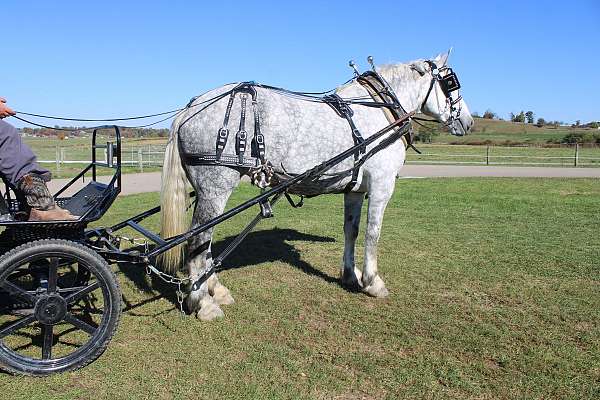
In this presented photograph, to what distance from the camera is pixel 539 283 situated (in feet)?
20.2

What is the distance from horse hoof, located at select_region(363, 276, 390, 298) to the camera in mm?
5574

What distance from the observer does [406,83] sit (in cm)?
582

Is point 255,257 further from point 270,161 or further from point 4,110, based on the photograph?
point 4,110

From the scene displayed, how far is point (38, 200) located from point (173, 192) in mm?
1317

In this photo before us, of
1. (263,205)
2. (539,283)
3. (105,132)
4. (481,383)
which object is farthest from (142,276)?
(539,283)

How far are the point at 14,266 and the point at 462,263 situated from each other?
5.55 metres

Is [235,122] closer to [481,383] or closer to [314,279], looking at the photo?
[314,279]

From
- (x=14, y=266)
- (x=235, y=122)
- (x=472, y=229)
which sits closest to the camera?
(x=14, y=266)

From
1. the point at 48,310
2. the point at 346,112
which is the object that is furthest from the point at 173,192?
the point at 346,112

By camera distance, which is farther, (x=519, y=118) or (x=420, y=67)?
(x=519, y=118)

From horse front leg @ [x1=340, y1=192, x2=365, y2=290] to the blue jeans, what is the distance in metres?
3.40

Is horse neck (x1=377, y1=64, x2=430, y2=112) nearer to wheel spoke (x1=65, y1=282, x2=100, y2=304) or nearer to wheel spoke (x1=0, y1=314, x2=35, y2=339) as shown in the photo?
A: wheel spoke (x1=65, y1=282, x2=100, y2=304)

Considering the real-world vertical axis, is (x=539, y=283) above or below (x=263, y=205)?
below

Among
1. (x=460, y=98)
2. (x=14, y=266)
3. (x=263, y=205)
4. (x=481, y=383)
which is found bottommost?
(x=481, y=383)
